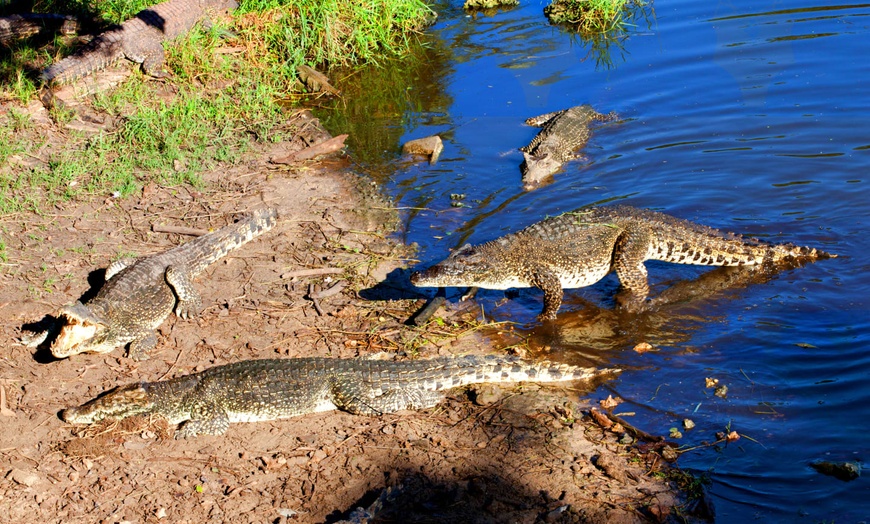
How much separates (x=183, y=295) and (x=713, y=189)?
18.7 ft

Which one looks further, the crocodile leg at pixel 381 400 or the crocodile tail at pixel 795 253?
the crocodile tail at pixel 795 253

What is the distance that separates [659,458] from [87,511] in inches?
143

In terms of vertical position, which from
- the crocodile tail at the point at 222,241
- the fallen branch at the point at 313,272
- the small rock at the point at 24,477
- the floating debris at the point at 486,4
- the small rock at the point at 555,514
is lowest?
the small rock at the point at 24,477

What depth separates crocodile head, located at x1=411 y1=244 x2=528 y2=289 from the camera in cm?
705

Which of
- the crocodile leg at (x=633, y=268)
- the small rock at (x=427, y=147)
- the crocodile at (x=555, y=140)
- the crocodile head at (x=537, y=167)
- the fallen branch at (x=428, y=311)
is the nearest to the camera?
the fallen branch at (x=428, y=311)

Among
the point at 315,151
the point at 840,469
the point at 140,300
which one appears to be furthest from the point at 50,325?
the point at 840,469

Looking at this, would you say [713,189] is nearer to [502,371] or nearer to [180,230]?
[502,371]

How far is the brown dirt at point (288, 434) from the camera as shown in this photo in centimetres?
491

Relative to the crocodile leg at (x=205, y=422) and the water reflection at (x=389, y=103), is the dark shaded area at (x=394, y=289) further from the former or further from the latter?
the water reflection at (x=389, y=103)

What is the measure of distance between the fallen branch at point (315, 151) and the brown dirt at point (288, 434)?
196 cm

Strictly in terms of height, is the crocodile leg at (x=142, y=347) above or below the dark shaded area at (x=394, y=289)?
below

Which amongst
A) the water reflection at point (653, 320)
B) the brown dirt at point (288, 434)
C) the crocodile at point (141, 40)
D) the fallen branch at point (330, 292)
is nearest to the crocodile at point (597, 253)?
the water reflection at point (653, 320)

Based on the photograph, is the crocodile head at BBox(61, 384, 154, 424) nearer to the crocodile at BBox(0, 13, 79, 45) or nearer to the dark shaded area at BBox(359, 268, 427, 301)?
the dark shaded area at BBox(359, 268, 427, 301)

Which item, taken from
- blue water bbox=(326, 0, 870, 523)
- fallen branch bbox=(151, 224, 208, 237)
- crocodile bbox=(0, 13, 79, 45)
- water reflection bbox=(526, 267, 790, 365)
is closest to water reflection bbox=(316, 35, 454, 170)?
blue water bbox=(326, 0, 870, 523)
